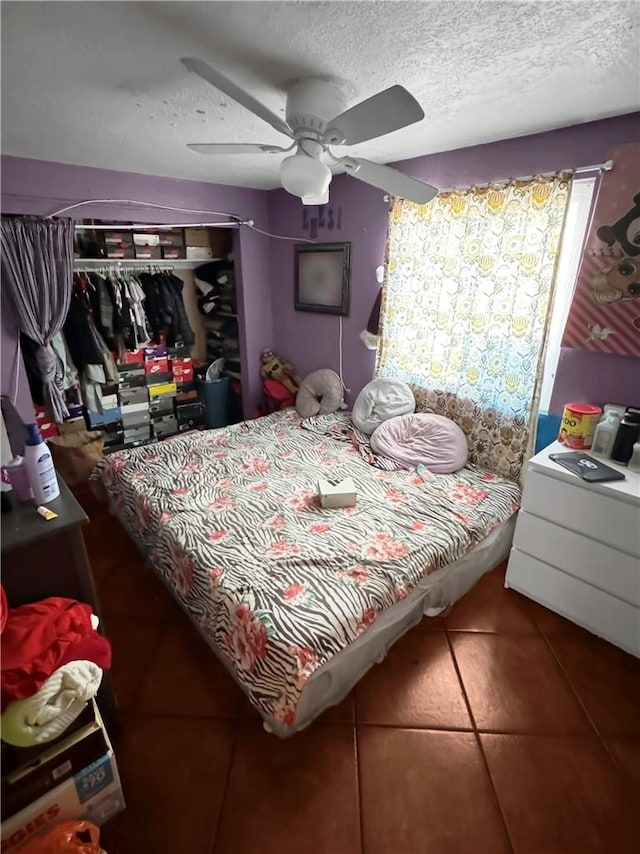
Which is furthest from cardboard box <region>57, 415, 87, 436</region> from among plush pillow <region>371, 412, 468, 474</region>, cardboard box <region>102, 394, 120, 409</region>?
plush pillow <region>371, 412, 468, 474</region>

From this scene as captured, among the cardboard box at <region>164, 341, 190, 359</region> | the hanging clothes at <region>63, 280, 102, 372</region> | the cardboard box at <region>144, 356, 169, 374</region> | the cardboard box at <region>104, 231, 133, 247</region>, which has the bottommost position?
the cardboard box at <region>144, 356, 169, 374</region>

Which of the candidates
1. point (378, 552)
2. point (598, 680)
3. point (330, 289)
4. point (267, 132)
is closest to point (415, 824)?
point (378, 552)

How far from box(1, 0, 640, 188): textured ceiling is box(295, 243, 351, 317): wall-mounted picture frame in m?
1.21

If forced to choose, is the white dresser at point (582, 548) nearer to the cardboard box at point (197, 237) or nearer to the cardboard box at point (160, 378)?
the cardboard box at point (160, 378)

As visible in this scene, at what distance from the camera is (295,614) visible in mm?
1506

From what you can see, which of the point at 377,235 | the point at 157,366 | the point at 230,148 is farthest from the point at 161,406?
the point at 230,148

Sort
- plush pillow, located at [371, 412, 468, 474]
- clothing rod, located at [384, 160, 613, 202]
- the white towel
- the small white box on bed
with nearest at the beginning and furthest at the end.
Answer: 1. the white towel
2. clothing rod, located at [384, 160, 613, 202]
3. the small white box on bed
4. plush pillow, located at [371, 412, 468, 474]

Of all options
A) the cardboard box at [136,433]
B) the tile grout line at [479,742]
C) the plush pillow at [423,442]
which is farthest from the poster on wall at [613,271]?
the cardboard box at [136,433]

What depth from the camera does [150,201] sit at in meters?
3.02

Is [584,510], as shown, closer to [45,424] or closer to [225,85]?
[225,85]

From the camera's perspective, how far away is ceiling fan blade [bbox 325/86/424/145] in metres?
1.16

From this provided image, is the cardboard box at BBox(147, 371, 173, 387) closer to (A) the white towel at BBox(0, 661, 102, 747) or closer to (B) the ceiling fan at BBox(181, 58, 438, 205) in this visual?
(B) the ceiling fan at BBox(181, 58, 438, 205)

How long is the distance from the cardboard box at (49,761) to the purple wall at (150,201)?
7.41ft

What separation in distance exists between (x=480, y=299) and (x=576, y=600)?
65.0 inches
